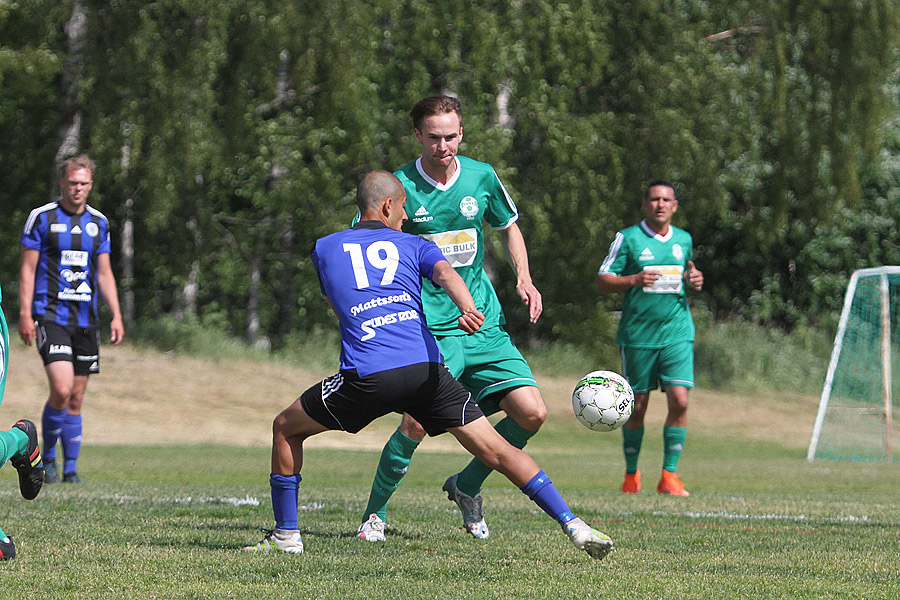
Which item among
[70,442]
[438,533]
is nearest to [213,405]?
[70,442]

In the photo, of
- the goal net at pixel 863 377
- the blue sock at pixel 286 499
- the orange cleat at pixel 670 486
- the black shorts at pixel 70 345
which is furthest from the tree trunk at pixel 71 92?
the blue sock at pixel 286 499

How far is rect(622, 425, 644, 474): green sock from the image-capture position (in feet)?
30.8

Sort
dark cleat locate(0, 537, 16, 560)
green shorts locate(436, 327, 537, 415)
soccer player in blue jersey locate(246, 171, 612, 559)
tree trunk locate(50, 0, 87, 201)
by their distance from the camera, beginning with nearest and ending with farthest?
1. dark cleat locate(0, 537, 16, 560)
2. soccer player in blue jersey locate(246, 171, 612, 559)
3. green shorts locate(436, 327, 537, 415)
4. tree trunk locate(50, 0, 87, 201)

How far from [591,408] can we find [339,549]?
1619 mm

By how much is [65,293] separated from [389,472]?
4079 mm

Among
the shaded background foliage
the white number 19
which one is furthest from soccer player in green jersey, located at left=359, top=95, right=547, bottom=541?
the shaded background foliage

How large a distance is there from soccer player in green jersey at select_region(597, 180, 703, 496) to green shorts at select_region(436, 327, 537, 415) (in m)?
3.52

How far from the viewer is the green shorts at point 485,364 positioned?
5879mm

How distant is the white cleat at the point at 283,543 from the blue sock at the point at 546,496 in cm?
109

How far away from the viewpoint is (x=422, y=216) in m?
6.07

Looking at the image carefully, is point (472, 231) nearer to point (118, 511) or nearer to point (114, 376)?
point (118, 511)

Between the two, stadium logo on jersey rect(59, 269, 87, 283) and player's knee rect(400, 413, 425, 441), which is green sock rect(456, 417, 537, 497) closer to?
player's knee rect(400, 413, 425, 441)

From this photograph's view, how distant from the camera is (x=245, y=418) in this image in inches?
692

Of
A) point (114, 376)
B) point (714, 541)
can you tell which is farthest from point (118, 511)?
point (114, 376)
